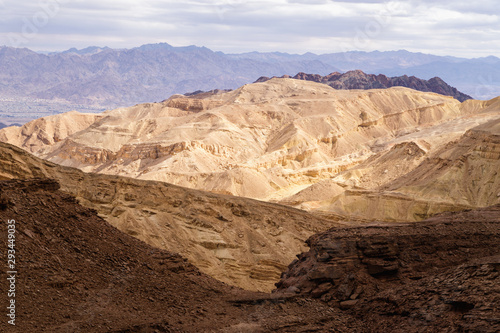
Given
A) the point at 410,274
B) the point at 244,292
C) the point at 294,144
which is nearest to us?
the point at 410,274

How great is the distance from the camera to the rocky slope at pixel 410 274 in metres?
11.9

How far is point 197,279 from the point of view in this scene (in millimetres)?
15812

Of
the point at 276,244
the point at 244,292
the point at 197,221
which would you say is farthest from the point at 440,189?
the point at 244,292

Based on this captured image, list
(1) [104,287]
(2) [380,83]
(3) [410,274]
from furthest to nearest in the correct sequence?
1. (2) [380,83]
2. (3) [410,274]
3. (1) [104,287]

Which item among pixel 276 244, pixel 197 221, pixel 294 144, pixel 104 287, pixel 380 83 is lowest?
pixel 276 244

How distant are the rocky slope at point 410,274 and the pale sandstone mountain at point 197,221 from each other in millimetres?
5700

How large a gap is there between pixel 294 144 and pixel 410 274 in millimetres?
57494

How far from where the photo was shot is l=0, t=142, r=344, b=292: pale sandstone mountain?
73.2 feet

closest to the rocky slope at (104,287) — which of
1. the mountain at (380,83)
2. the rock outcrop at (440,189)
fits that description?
the rock outcrop at (440,189)

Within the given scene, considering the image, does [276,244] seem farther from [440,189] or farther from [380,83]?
[380,83]

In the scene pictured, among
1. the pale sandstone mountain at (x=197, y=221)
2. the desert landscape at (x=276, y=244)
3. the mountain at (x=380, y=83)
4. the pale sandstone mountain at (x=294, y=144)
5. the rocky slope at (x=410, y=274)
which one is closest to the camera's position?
the rocky slope at (x=410, y=274)

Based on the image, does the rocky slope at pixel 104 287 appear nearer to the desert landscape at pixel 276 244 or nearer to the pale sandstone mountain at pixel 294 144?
the desert landscape at pixel 276 244

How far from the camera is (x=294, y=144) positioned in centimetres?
7231

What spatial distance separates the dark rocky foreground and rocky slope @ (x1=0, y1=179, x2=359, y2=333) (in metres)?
0.03
